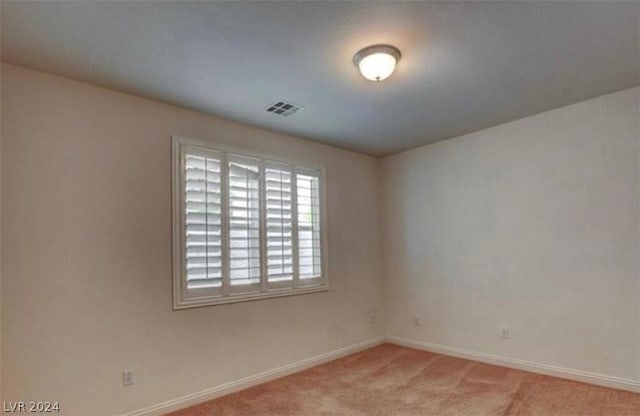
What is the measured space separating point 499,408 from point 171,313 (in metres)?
2.78

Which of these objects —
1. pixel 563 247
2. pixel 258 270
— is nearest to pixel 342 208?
pixel 258 270

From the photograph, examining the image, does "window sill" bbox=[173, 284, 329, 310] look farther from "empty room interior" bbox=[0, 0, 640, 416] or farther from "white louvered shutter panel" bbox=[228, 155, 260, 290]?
"white louvered shutter panel" bbox=[228, 155, 260, 290]

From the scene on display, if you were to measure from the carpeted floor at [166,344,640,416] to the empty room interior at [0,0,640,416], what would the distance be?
0.03 m

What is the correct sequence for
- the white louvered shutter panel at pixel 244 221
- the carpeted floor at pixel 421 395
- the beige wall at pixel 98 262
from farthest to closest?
the white louvered shutter panel at pixel 244 221 → the carpeted floor at pixel 421 395 → the beige wall at pixel 98 262

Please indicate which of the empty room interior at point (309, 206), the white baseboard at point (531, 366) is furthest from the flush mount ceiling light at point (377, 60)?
the white baseboard at point (531, 366)

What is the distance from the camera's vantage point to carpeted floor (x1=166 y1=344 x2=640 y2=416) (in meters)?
2.99

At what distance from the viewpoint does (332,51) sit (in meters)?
2.51

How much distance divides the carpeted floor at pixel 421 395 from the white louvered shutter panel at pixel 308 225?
1.09 metres

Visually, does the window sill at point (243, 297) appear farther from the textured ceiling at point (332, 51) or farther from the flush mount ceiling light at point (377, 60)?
the flush mount ceiling light at point (377, 60)

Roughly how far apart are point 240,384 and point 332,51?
300 cm

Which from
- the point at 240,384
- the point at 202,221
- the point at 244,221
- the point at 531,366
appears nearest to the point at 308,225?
the point at 244,221

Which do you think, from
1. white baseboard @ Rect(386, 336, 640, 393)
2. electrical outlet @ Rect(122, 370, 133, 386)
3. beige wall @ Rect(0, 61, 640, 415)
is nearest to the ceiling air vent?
beige wall @ Rect(0, 61, 640, 415)

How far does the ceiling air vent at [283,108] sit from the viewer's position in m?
3.37

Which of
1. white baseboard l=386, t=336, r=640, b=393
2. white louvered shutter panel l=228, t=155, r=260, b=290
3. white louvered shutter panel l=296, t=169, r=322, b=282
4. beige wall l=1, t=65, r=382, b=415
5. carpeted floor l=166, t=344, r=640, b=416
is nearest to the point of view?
beige wall l=1, t=65, r=382, b=415
